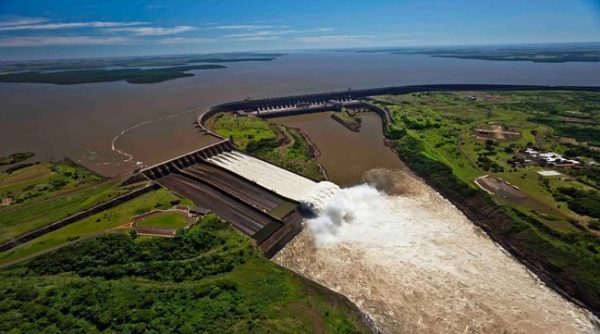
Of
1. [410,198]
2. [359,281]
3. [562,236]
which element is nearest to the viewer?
[359,281]

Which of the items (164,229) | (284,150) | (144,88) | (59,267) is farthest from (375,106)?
(144,88)

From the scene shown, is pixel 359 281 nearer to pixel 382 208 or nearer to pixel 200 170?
pixel 382 208

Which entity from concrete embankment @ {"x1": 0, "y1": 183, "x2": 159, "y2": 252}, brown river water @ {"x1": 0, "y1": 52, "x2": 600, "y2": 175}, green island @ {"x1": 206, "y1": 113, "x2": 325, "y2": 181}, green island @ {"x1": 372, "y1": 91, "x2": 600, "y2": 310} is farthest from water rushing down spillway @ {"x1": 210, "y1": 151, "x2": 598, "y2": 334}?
brown river water @ {"x1": 0, "y1": 52, "x2": 600, "y2": 175}

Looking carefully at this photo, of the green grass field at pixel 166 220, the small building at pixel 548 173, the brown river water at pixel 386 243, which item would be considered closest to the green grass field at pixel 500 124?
the small building at pixel 548 173

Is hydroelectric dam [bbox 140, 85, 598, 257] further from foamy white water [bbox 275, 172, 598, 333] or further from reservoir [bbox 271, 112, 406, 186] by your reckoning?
reservoir [bbox 271, 112, 406, 186]

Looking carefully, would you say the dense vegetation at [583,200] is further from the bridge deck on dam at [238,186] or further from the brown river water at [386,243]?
the bridge deck on dam at [238,186]

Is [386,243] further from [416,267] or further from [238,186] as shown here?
[238,186]
